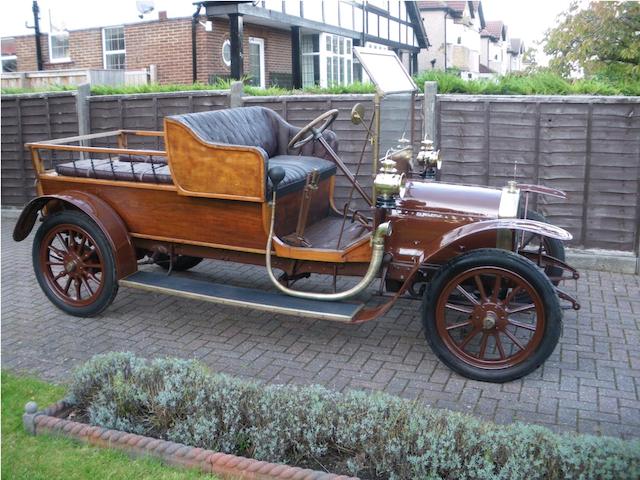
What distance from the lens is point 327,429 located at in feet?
10.8

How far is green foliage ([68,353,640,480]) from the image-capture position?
9.78 feet

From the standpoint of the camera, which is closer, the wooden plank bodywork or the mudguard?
the wooden plank bodywork

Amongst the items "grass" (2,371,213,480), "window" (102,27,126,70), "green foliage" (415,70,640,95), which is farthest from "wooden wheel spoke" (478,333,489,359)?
"window" (102,27,126,70)

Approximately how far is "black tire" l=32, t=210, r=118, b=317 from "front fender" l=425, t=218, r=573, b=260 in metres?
2.49

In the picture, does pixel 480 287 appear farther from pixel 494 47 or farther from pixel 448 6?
pixel 494 47

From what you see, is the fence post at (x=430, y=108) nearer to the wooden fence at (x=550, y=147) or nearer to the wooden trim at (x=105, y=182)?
the wooden fence at (x=550, y=147)

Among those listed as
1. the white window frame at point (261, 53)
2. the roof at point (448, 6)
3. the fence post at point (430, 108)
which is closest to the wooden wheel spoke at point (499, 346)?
the fence post at point (430, 108)

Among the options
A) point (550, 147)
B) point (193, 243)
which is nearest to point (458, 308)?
point (193, 243)

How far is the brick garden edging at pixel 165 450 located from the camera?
3082 mm

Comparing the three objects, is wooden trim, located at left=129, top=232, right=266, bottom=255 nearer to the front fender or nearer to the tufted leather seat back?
the tufted leather seat back

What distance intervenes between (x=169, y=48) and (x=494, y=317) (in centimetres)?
1311

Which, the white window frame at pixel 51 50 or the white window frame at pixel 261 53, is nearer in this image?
the white window frame at pixel 261 53

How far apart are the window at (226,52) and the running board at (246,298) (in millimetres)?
11302

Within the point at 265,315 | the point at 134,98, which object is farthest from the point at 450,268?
the point at 134,98
